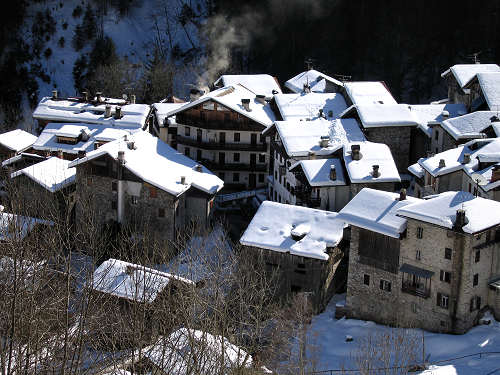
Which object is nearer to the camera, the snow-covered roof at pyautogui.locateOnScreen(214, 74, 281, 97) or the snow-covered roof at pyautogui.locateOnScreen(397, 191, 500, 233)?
the snow-covered roof at pyautogui.locateOnScreen(397, 191, 500, 233)

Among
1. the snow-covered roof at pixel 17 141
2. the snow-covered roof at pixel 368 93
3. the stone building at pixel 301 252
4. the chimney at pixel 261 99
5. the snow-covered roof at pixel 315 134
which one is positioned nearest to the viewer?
the stone building at pixel 301 252

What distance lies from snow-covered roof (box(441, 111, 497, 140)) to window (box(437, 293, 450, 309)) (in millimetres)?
15661

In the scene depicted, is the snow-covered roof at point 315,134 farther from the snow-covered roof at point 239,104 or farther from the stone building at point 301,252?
the stone building at point 301,252

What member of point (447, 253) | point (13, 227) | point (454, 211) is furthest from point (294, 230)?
point (13, 227)

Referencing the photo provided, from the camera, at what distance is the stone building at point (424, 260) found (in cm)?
3719

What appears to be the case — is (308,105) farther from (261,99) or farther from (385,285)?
(385,285)

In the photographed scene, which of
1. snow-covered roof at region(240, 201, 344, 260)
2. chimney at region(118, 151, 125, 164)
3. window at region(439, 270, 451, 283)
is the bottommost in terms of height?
window at region(439, 270, 451, 283)

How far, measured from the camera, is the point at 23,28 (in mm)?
95062

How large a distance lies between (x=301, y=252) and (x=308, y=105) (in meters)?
20.8

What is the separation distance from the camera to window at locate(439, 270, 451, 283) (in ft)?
123

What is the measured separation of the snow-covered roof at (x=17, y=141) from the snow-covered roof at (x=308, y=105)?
701 inches

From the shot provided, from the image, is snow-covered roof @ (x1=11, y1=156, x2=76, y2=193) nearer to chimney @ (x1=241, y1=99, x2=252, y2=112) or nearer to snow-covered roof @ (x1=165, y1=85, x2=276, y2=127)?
snow-covered roof @ (x1=165, y1=85, x2=276, y2=127)

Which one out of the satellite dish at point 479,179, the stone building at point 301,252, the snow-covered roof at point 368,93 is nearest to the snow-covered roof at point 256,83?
the snow-covered roof at point 368,93

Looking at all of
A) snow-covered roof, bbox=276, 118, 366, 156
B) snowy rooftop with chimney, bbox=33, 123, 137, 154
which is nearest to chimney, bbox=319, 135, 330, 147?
snow-covered roof, bbox=276, 118, 366, 156
